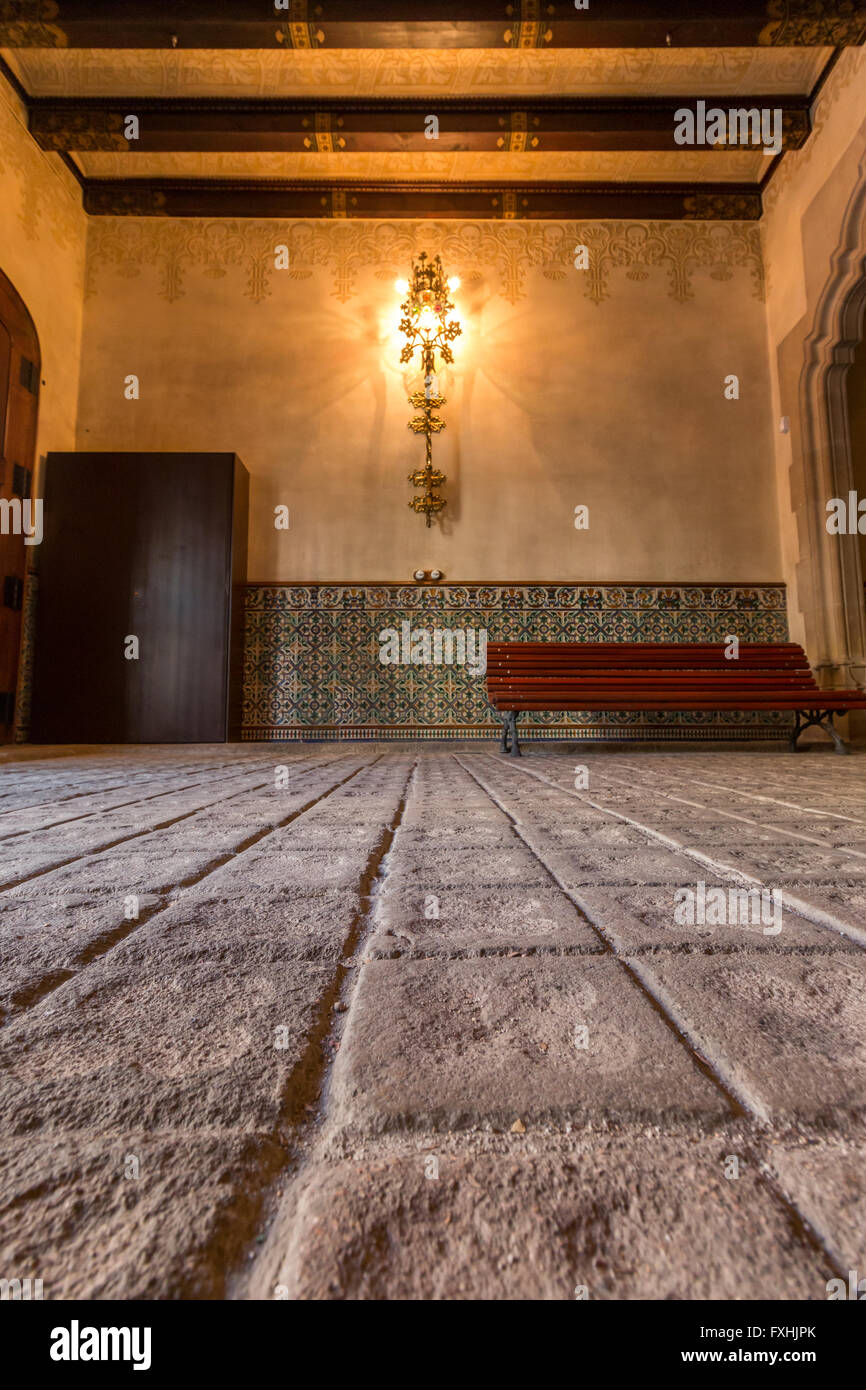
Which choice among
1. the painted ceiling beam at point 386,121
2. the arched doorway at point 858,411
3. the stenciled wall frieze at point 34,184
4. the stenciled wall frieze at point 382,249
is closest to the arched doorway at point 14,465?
the stenciled wall frieze at point 34,184

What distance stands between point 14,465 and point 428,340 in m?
3.46

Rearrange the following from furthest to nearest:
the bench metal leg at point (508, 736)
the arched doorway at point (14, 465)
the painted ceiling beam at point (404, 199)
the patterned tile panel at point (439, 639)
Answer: the painted ceiling beam at point (404, 199) → the patterned tile panel at point (439, 639) → the arched doorway at point (14, 465) → the bench metal leg at point (508, 736)

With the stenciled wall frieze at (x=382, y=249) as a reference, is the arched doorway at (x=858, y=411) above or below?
below

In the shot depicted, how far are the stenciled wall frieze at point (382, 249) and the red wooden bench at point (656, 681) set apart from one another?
11.2 feet

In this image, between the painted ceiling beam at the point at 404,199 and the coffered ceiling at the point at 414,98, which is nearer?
the coffered ceiling at the point at 414,98

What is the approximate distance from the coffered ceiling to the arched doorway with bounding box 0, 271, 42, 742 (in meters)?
1.63

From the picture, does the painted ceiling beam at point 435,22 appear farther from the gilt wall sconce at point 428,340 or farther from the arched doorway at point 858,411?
the arched doorway at point 858,411

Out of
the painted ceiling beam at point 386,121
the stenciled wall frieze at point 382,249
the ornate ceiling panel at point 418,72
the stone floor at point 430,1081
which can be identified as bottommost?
the stone floor at point 430,1081

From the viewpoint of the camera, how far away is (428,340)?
5.54 m

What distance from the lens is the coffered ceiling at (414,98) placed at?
4.25 meters

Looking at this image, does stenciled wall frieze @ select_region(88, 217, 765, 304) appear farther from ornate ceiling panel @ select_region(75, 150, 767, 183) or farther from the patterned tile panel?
the patterned tile panel

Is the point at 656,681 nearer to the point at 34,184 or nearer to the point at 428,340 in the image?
the point at 428,340

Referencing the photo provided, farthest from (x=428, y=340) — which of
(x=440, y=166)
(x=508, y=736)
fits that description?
(x=508, y=736)
